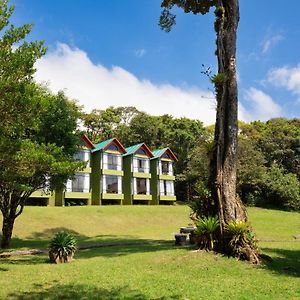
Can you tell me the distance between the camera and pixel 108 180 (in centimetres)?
4450

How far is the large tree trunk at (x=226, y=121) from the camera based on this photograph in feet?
43.1

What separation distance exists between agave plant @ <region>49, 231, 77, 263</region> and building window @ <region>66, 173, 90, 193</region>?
27429mm

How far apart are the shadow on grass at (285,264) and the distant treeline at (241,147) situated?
93.5 feet

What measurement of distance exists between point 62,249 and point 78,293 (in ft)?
17.2

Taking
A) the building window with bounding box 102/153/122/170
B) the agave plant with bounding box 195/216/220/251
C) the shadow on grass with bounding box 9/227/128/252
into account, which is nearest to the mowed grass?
the agave plant with bounding box 195/216/220/251

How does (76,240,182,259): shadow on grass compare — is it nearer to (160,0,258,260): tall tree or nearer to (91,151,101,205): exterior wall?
(160,0,258,260): tall tree

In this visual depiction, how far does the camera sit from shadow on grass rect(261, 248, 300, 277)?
10547mm

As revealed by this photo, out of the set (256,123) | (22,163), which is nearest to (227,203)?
(22,163)

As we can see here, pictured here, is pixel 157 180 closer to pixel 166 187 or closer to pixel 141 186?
pixel 166 187

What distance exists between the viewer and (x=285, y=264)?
459 inches

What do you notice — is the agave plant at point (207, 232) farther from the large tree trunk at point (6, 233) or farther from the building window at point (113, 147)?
the building window at point (113, 147)

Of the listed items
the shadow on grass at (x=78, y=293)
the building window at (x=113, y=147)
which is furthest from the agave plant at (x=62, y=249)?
the building window at (x=113, y=147)

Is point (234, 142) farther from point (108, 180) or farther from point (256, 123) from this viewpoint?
point (256, 123)

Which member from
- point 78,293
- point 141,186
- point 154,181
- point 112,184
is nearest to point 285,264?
point 78,293
